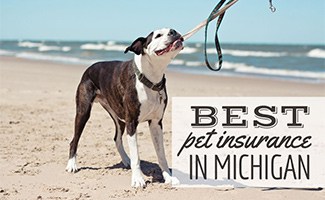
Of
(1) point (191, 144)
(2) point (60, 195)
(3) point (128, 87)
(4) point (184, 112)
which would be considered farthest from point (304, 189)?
(4) point (184, 112)

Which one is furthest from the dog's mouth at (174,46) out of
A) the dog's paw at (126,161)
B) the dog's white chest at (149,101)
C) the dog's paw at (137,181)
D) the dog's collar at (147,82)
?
the dog's paw at (126,161)

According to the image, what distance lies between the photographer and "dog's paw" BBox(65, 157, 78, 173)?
6.28 m

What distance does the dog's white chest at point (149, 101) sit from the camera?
5449mm

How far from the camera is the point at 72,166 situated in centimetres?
631

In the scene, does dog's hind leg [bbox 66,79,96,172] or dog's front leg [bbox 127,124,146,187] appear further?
dog's hind leg [bbox 66,79,96,172]

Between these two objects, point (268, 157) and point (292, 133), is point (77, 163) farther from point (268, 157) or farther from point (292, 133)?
point (292, 133)

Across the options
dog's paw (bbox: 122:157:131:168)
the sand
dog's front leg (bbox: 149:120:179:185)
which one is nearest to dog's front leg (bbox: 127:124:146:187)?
the sand

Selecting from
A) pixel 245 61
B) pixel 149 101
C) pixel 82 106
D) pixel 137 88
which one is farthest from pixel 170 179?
pixel 245 61

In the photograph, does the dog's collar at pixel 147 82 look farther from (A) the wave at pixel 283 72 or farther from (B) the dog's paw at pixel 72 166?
(A) the wave at pixel 283 72

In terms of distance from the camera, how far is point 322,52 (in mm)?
43812

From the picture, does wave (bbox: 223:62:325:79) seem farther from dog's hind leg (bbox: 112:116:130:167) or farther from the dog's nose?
the dog's nose

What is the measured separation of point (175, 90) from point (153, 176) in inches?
339

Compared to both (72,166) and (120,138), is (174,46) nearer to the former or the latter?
(120,138)

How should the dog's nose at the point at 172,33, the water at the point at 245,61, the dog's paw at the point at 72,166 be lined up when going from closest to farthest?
the dog's nose at the point at 172,33, the dog's paw at the point at 72,166, the water at the point at 245,61
